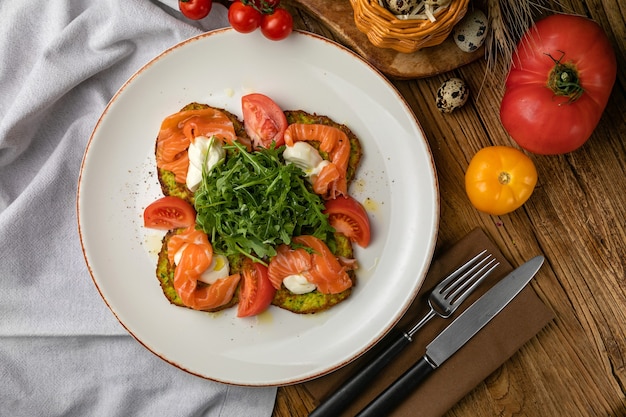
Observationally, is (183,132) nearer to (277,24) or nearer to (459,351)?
(277,24)

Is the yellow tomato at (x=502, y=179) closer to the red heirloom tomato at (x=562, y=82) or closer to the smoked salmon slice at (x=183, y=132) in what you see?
the red heirloom tomato at (x=562, y=82)

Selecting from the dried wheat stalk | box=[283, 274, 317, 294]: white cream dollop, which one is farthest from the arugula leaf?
the dried wheat stalk

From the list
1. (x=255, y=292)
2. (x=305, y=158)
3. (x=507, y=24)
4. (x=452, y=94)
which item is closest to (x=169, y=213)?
(x=255, y=292)

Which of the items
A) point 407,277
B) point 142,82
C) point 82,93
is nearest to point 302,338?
point 407,277

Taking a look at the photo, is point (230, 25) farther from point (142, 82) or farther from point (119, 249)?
point (119, 249)

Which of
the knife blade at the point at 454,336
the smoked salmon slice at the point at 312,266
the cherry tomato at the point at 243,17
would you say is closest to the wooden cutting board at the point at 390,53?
the cherry tomato at the point at 243,17

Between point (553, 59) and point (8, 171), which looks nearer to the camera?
point (553, 59)
